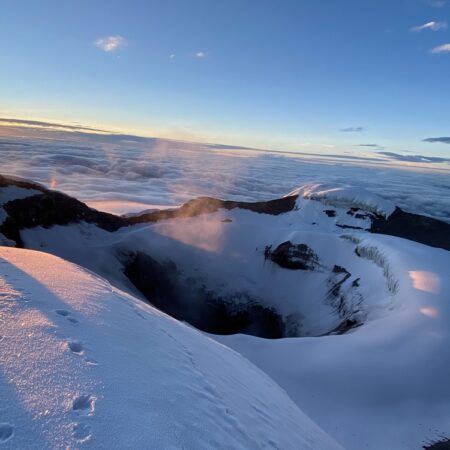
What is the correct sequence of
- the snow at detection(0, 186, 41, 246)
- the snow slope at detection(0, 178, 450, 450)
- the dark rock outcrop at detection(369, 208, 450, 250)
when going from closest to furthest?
the snow slope at detection(0, 178, 450, 450) → the snow at detection(0, 186, 41, 246) → the dark rock outcrop at detection(369, 208, 450, 250)

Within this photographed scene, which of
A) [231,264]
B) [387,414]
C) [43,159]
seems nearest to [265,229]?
[231,264]

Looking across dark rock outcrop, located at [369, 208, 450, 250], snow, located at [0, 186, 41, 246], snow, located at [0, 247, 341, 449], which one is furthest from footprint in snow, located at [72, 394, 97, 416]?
dark rock outcrop, located at [369, 208, 450, 250]

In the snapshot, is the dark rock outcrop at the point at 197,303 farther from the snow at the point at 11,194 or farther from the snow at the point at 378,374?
the snow at the point at 378,374

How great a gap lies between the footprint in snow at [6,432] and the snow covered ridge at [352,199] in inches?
1085

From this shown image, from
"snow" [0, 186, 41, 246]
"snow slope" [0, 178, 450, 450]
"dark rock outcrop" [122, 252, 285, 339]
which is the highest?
"snow" [0, 186, 41, 246]

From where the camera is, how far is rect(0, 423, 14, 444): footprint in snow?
105 inches

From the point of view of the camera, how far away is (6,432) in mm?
2721

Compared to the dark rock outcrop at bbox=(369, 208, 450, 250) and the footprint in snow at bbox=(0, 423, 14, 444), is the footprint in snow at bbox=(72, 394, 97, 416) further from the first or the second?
the dark rock outcrop at bbox=(369, 208, 450, 250)

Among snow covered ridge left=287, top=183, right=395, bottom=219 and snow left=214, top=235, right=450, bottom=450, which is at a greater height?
snow covered ridge left=287, top=183, right=395, bottom=219

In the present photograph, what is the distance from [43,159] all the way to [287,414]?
177 meters

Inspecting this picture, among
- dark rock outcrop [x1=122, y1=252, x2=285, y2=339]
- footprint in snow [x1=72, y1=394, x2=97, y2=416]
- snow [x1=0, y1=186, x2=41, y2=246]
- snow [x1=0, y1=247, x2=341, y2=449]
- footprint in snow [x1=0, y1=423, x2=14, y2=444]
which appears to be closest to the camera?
footprint in snow [x1=0, y1=423, x2=14, y2=444]

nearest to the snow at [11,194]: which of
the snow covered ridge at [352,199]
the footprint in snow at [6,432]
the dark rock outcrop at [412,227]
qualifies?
A: the footprint in snow at [6,432]

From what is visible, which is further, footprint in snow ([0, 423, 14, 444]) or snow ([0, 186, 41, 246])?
snow ([0, 186, 41, 246])

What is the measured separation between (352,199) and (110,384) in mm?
26993
